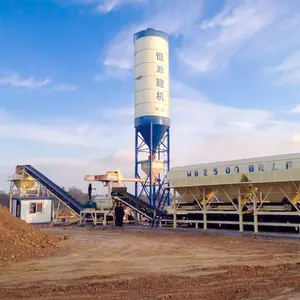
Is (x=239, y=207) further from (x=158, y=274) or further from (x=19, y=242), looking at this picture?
(x=158, y=274)

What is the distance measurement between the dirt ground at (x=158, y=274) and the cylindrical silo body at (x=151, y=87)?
24.7 meters

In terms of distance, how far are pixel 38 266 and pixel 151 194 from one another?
28350 mm

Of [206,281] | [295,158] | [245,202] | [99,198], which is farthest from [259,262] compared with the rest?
[99,198]

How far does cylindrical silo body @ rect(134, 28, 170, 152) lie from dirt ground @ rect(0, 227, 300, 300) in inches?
973

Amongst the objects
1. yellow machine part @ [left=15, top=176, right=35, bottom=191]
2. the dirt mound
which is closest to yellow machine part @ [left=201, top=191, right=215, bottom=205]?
the dirt mound

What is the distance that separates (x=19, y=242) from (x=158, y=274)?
6.49 m

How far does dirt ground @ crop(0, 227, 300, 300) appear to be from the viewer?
744cm

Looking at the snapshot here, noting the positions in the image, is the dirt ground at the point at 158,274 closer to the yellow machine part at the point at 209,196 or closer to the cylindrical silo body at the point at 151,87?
the yellow machine part at the point at 209,196

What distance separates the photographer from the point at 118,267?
10602 millimetres

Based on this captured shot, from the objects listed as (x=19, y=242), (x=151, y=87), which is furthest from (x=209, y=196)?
(x=151, y=87)

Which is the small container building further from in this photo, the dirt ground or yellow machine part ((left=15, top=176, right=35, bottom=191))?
the dirt ground

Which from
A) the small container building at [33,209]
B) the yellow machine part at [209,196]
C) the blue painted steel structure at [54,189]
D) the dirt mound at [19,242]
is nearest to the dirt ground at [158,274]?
the dirt mound at [19,242]

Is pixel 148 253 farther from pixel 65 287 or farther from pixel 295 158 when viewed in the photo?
pixel 295 158

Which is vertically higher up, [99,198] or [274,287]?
[99,198]
